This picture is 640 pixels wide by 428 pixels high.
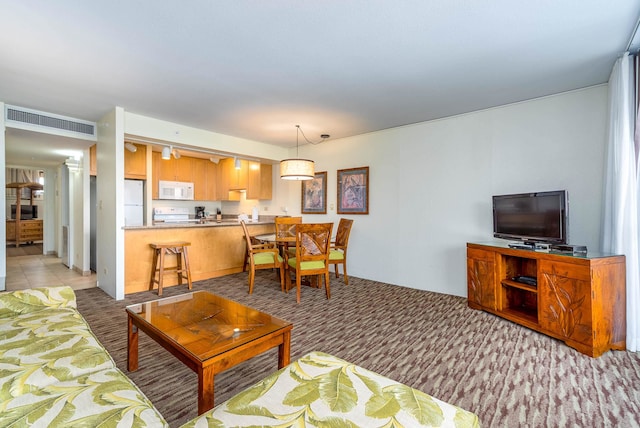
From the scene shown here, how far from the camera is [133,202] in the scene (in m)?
5.67

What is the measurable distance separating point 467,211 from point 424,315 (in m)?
1.52

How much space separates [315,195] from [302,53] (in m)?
3.38

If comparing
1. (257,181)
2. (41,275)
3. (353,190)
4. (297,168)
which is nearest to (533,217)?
(353,190)

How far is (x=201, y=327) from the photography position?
6.09ft

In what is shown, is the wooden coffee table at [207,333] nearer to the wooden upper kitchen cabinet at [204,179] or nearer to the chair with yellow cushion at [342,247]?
the chair with yellow cushion at [342,247]

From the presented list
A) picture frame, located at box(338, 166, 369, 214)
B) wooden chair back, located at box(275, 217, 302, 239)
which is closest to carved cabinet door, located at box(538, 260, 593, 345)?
picture frame, located at box(338, 166, 369, 214)

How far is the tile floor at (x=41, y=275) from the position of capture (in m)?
4.55

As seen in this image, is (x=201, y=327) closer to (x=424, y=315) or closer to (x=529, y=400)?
(x=529, y=400)

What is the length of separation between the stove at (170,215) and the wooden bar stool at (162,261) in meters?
2.25

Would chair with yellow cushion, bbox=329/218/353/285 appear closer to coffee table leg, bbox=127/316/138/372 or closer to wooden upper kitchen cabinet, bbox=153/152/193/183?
coffee table leg, bbox=127/316/138/372

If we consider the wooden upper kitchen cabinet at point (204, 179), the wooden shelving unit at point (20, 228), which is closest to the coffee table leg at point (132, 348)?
the wooden upper kitchen cabinet at point (204, 179)

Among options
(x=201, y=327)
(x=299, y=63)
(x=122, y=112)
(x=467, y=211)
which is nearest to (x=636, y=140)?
(x=467, y=211)

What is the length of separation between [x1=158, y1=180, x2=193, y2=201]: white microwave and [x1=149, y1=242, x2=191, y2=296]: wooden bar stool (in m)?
2.15

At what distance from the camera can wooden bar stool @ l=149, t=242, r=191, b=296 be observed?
404 centimetres
